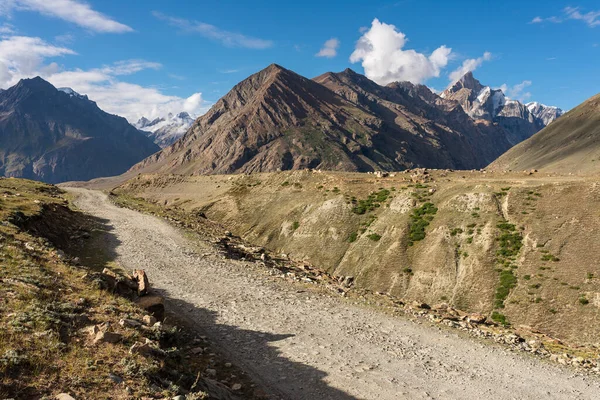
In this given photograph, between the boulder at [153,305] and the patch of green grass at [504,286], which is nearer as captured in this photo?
the boulder at [153,305]

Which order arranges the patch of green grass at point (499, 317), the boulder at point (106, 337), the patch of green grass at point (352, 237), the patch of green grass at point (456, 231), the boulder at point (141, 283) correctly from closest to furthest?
the boulder at point (106, 337) < the boulder at point (141, 283) < the patch of green grass at point (499, 317) < the patch of green grass at point (456, 231) < the patch of green grass at point (352, 237)

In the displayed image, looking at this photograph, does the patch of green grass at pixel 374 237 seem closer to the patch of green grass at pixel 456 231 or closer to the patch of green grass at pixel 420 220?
the patch of green grass at pixel 420 220

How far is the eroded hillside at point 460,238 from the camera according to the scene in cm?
4450

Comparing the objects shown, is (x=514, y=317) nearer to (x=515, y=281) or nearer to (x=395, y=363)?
(x=515, y=281)

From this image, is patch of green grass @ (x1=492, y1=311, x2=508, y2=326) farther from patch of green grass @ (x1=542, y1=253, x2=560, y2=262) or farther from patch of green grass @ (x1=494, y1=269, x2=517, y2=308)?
patch of green grass @ (x1=542, y1=253, x2=560, y2=262)

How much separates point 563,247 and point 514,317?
14408 millimetres

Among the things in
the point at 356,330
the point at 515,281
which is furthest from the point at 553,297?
the point at 356,330

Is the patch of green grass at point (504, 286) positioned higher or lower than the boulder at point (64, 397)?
lower

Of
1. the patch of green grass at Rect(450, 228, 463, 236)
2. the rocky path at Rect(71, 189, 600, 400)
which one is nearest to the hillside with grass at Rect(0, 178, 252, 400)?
the rocky path at Rect(71, 189, 600, 400)

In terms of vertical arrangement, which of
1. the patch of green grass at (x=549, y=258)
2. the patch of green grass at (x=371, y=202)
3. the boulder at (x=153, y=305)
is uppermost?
the patch of green grass at (x=371, y=202)

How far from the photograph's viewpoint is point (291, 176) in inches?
4102

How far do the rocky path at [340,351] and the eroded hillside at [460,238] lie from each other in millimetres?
27115

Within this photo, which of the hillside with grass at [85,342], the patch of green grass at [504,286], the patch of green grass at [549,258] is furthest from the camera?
the patch of green grass at [549,258]

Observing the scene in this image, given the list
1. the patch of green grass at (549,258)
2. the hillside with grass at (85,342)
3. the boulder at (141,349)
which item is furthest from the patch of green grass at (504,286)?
the boulder at (141,349)
